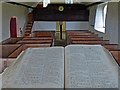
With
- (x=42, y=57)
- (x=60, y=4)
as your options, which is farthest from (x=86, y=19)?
(x=42, y=57)

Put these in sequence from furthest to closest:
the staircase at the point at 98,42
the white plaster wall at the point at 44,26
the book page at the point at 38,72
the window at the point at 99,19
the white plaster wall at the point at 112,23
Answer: the white plaster wall at the point at 44,26
the window at the point at 99,19
the white plaster wall at the point at 112,23
the staircase at the point at 98,42
the book page at the point at 38,72

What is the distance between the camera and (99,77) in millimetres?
530

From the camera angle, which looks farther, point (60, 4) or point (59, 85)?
point (60, 4)

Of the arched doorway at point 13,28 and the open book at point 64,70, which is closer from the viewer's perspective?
the open book at point 64,70

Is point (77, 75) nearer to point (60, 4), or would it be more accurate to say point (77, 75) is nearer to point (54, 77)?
point (54, 77)

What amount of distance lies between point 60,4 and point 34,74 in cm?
769

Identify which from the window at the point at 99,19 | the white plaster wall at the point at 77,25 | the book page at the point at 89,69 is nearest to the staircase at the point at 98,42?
the book page at the point at 89,69

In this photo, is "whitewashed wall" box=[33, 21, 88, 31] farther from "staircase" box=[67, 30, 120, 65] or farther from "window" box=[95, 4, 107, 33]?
"staircase" box=[67, 30, 120, 65]

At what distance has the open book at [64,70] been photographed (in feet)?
1.66

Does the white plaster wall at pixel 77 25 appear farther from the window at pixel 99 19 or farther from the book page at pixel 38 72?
the book page at pixel 38 72

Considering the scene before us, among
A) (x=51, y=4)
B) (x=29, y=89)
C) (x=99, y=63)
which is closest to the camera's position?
(x=29, y=89)

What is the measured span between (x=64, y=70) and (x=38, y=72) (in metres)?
0.06

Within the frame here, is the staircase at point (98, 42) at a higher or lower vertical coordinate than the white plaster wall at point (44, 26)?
lower

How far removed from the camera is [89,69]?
22.2 inches
